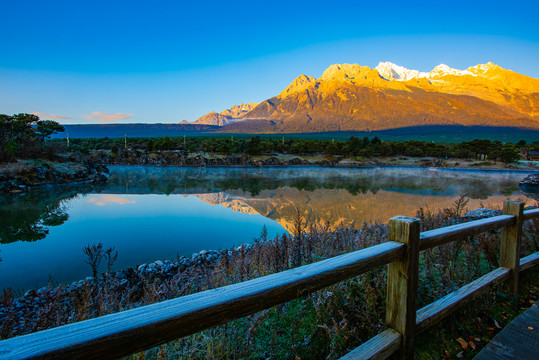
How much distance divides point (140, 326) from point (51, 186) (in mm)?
22592

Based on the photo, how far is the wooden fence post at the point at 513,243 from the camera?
3.39 m

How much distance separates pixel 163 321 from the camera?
44.6 inches

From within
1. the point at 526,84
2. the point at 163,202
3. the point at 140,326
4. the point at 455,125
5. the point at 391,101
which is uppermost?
the point at 526,84

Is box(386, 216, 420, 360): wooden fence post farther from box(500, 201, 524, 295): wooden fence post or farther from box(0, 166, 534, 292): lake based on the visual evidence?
box(0, 166, 534, 292): lake

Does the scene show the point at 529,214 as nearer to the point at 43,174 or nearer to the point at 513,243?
the point at 513,243

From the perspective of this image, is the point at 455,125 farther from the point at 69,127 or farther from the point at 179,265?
the point at 69,127

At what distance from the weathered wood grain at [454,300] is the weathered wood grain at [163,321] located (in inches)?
47.5

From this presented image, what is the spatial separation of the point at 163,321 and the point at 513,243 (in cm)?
403

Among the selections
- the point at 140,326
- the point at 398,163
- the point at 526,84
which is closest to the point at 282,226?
the point at 140,326

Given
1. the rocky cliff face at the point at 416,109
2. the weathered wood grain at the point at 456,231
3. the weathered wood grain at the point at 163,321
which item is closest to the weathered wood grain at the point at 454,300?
the weathered wood grain at the point at 456,231

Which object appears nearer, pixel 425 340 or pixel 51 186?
pixel 425 340

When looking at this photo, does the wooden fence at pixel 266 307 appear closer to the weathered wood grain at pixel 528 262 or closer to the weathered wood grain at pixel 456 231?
the weathered wood grain at pixel 456 231

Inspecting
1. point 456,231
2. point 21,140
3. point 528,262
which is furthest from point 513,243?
point 21,140

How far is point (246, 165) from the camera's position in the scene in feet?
123
